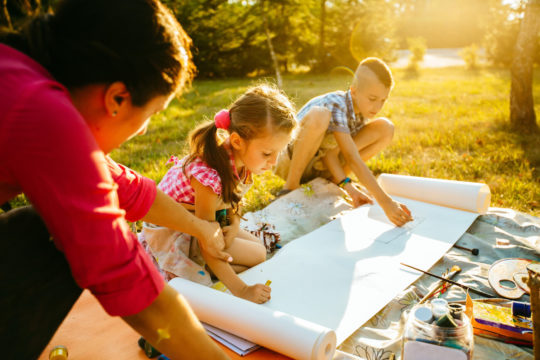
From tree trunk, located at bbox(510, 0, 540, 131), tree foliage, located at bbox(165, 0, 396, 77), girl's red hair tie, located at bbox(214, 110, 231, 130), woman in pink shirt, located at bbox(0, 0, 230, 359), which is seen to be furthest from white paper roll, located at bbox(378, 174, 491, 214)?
tree foliage, located at bbox(165, 0, 396, 77)

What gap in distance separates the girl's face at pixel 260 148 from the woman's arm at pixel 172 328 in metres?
0.94

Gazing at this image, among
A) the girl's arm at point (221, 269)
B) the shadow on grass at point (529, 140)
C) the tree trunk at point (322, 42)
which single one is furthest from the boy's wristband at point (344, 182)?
the tree trunk at point (322, 42)

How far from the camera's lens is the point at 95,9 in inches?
34.4

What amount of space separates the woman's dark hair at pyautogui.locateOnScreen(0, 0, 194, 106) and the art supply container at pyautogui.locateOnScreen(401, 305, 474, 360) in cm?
93

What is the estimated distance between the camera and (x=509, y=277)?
1.72m

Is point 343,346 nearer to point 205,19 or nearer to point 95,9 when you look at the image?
point 95,9

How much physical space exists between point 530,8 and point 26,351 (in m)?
5.00

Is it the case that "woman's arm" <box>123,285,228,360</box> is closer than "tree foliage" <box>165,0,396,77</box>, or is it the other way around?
"woman's arm" <box>123,285,228,360</box>

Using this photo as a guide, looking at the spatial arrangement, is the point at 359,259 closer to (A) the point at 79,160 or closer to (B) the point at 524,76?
(A) the point at 79,160

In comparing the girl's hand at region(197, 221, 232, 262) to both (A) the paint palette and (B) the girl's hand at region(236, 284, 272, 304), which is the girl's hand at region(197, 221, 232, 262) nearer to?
(B) the girl's hand at region(236, 284, 272, 304)

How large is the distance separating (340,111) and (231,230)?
1235 mm

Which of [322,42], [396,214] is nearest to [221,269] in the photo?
[396,214]

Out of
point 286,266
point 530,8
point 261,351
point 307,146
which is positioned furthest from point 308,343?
point 530,8

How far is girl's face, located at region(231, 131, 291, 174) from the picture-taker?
1787 millimetres
